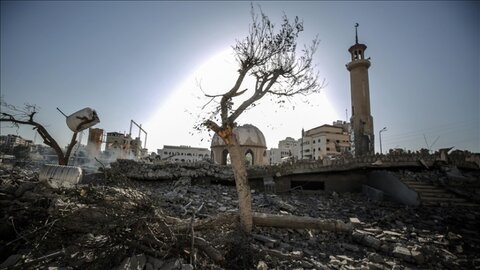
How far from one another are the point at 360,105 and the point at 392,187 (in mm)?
12250

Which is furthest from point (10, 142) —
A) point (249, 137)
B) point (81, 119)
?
point (249, 137)

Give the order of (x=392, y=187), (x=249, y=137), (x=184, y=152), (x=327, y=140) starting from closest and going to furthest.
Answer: (x=392, y=187)
(x=249, y=137)
(x=327, y=140)
(x=184, y=152)

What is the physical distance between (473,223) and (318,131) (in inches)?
1919

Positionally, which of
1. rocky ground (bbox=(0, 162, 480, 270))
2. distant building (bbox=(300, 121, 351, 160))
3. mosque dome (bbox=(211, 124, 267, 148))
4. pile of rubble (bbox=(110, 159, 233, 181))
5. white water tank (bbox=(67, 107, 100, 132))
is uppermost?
distant building (bbox=(300, 121, 351, 160))

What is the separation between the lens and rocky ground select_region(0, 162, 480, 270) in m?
3.07

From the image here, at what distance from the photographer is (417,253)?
A: 14.2ft

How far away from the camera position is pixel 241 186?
4953mm

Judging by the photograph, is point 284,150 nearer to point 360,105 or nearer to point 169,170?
point 360,105

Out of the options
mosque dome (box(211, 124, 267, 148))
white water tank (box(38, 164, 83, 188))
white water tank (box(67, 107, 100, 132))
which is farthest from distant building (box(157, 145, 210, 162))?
white water tank (box(38, 164, 83, 188))

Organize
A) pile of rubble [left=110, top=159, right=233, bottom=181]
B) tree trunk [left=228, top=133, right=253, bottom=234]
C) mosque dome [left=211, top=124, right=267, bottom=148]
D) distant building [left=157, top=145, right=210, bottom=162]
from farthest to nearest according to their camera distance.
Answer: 1. distant building [left=157, top=145, right=210, bottom=162]
2. mosque dome [left=211, top=124, right=267, bottom=148]
3. pile of rubble [left=110, top=159, right=233, bottom=181]
4. tree trunk [left=228, top=133, right=253, bottom=234]

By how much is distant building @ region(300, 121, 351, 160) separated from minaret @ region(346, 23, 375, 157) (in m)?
31.0

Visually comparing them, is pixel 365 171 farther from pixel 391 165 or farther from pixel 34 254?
pixel 34 254

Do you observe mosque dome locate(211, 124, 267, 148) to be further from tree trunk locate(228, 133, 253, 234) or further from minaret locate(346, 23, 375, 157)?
tree trunk locate(228, 133, 253, 234)

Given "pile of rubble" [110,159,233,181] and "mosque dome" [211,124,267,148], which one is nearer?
"pile of rubble" [110,159,233,181]
